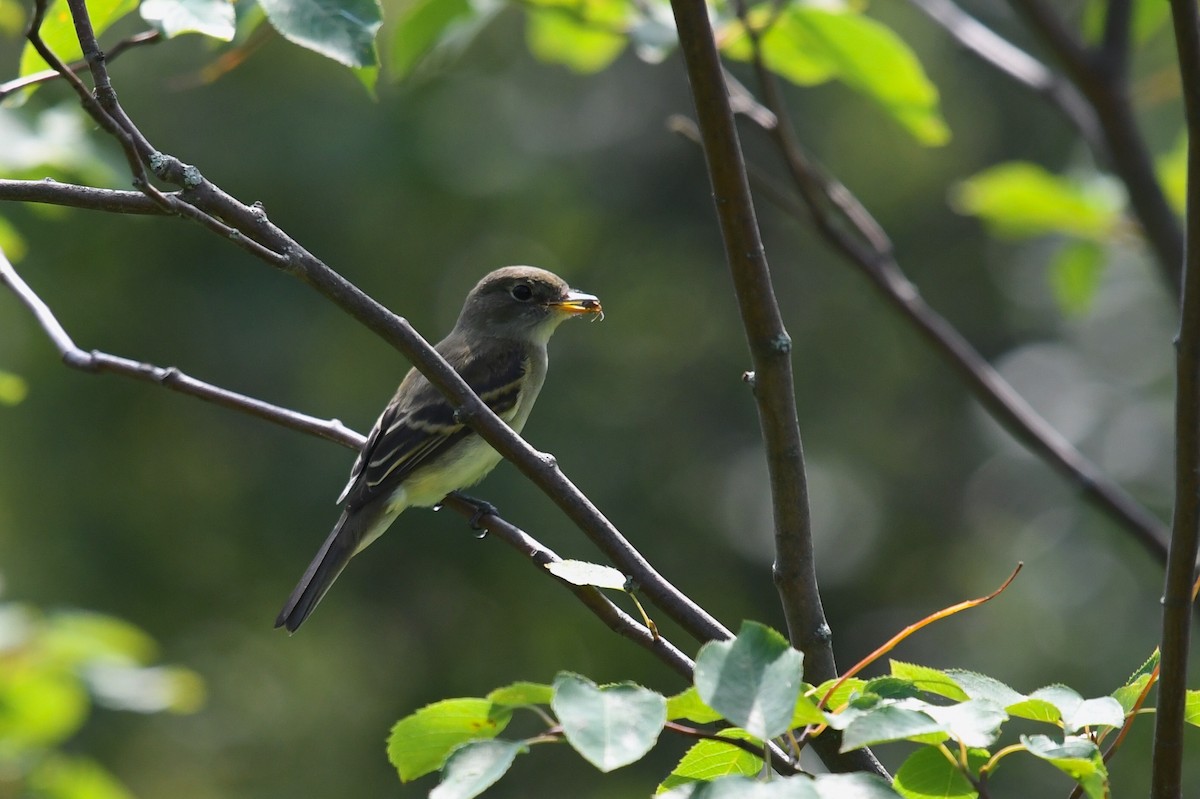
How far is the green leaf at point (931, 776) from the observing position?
1.52 meters

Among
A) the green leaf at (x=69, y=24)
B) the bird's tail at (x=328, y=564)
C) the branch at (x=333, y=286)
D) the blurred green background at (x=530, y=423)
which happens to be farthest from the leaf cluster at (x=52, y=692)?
the blurred green background at (x=530, y=423)

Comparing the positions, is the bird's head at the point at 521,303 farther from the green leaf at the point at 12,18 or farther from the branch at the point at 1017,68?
the green leaf at the point at 12,18

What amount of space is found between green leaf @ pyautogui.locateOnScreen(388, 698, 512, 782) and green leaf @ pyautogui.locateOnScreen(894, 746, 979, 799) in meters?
0.48

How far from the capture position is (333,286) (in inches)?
74.4

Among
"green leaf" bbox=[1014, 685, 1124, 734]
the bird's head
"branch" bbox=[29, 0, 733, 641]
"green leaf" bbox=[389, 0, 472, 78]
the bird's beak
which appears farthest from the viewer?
the bird's head

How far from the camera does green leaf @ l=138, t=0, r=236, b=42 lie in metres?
1.77

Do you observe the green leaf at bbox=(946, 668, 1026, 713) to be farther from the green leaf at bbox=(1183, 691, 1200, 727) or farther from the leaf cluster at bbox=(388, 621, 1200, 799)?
the green leaf at bbox=(1183, 691, 1200, 727)

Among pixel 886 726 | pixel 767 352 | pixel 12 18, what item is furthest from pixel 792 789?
pixel 12 18

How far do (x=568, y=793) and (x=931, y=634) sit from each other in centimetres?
455

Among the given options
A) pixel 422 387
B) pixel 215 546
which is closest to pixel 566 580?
pixel 422 387

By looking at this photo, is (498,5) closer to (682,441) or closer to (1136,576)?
(682,441)

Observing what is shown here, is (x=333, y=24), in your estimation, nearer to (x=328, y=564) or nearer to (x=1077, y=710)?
(x=1077, y=710)

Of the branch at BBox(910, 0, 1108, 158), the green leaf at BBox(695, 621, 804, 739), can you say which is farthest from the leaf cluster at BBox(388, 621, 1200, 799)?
the branch at BBox(910, 0, 1108, 158)

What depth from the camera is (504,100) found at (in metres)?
13.5
